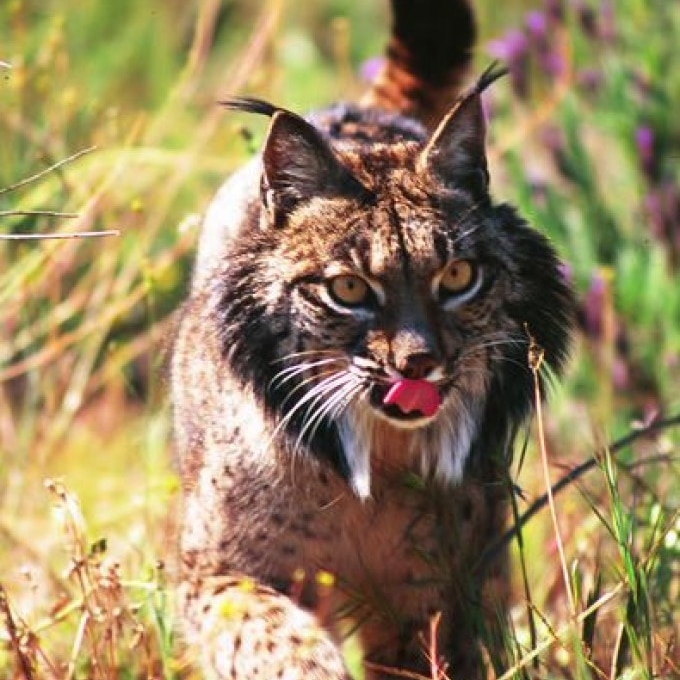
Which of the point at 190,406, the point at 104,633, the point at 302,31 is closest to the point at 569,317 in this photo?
the point at 190,406

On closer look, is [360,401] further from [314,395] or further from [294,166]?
[294,166]

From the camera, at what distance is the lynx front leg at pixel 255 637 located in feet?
14.7

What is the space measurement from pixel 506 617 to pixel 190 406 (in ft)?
3.74

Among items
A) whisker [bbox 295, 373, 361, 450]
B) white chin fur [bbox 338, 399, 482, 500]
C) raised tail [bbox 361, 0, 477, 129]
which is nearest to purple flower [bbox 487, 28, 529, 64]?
raised tail [bbox 361, 0, 477, 129]

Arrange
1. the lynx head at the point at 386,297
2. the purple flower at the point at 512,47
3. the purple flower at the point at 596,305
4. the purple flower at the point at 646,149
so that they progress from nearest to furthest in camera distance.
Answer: the lynx head at the point at 386,297 < the purple flower at the point at 596,305 < the purple flower at the point at 646,149 < the purple flower at the point at 512,47

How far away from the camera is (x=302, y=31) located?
11328 millimetres

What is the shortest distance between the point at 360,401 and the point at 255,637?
611 mm

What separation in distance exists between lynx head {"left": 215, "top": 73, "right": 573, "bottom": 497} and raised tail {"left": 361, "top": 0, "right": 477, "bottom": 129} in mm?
1310

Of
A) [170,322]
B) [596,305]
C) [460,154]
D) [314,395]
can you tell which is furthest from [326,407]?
[596,305]

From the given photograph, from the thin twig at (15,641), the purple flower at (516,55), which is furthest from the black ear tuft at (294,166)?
the purple flower at (516,55)

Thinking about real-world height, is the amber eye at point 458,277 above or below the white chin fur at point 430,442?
above

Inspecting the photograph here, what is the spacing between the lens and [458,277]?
441 centimetres

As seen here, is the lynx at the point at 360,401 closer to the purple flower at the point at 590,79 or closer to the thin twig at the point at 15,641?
the thin twig at the point at 15,641

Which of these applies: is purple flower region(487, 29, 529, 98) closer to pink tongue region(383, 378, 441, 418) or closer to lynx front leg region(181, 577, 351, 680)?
lynx front leg region(181, 577, 351, 680)
